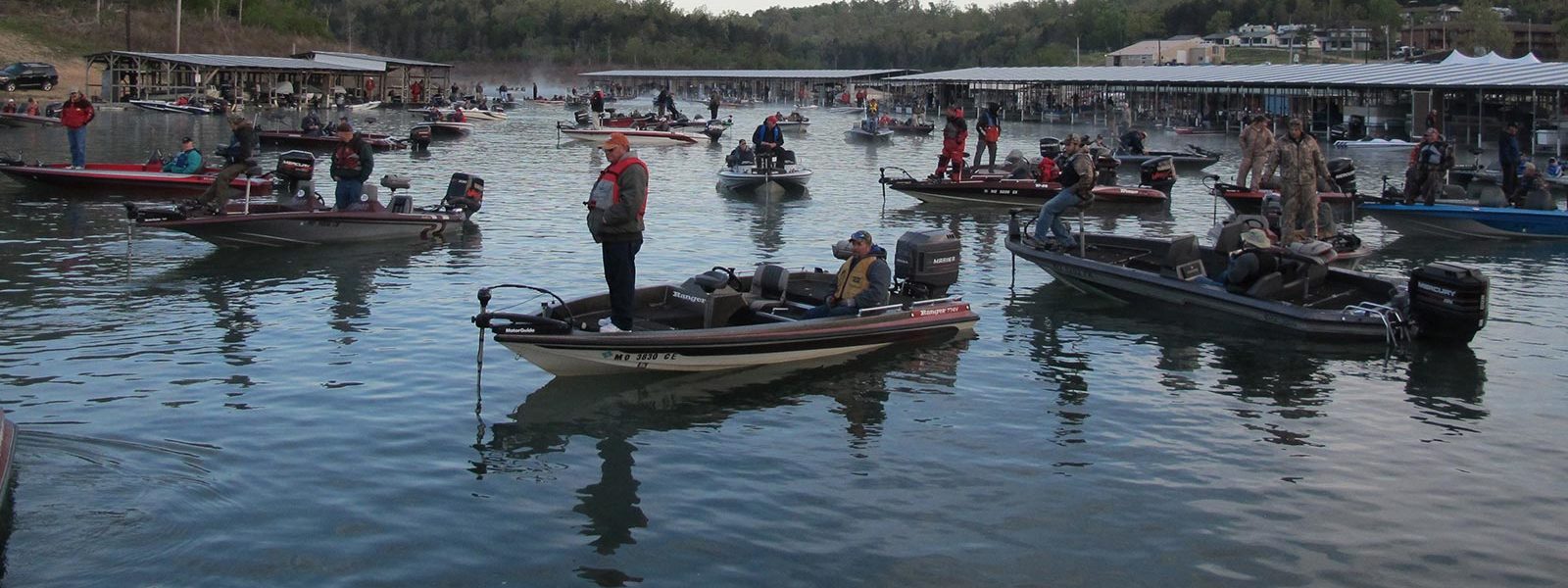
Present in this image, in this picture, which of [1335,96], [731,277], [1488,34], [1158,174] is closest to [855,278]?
[731,277]

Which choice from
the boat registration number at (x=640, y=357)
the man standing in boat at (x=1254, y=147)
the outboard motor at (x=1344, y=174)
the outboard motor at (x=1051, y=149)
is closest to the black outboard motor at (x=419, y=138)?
the outboard motor at (x=1051, y=149)

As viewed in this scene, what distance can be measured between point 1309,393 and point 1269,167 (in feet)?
24.8

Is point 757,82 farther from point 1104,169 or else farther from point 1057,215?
point 1057,215

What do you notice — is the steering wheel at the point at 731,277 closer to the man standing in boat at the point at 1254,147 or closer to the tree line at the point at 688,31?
the man standing in boat at the point at 1254,147

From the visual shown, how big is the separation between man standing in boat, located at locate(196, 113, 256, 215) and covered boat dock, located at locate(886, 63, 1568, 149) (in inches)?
1430

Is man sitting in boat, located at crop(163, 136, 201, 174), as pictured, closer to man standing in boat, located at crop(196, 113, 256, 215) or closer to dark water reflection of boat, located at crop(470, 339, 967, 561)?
man standing in boat, located at crop(196, 113, 256, 215)

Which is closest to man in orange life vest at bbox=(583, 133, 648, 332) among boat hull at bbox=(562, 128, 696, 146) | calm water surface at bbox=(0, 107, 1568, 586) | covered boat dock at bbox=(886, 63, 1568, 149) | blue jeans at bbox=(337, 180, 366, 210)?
calm water surface at bbox=(0, 107, 1568, 586)

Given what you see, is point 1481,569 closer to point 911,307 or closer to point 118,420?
point 911,307

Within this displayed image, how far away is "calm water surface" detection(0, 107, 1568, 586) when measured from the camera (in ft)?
28.4

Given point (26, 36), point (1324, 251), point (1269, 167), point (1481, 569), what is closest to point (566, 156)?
point (1269, 167)

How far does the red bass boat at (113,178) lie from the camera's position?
26.0 m

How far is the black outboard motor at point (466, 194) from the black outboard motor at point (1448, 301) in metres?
14.0

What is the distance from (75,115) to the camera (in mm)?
27969

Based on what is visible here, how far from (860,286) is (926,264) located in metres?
1.28
